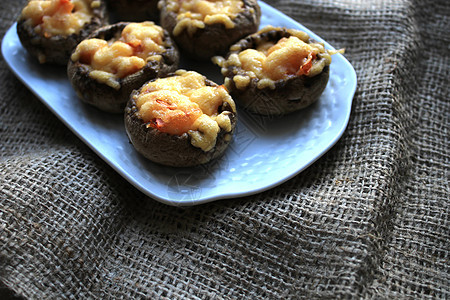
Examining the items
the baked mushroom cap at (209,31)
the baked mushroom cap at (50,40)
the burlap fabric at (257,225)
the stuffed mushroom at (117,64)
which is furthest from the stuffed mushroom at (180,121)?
the baked mushroom cap at (50,40)

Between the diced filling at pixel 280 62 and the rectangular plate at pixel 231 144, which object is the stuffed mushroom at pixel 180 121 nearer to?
the rectangular plate at pixel 231 144

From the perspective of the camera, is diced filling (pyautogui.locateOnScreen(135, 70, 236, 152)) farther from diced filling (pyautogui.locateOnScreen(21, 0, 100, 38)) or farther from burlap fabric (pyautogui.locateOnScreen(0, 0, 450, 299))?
diced filling (pyautogui.locateOnScreen(21, 0, 100, 38))

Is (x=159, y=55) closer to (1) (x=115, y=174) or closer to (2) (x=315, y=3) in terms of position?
(1) (x=115, y=174)

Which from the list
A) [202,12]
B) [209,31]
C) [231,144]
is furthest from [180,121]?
[202,12]

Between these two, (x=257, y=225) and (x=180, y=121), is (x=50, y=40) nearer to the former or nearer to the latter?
(x=180, y=121)

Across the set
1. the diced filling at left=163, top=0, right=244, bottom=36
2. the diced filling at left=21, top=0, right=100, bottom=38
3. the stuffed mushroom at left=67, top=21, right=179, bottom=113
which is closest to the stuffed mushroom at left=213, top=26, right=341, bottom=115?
the diced filling at left=163, top=0, right=244, bottom=36

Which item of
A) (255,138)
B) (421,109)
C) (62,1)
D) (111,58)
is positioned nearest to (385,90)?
(421,109)
